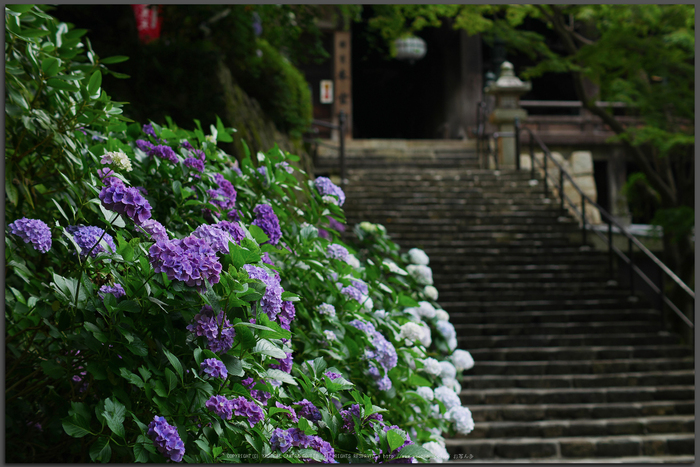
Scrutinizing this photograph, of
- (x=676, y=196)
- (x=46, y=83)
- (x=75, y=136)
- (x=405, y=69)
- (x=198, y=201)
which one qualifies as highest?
(x=405, y=69)

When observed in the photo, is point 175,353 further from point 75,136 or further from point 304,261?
point 75,136

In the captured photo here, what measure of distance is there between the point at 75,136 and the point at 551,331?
617 cm

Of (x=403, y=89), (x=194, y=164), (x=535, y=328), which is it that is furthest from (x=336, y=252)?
(x=403, y=89)

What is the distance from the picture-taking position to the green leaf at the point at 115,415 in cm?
121

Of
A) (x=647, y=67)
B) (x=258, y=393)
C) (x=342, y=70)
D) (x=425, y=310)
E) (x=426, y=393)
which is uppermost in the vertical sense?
(x=342, y=70)

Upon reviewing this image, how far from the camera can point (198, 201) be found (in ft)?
5.49

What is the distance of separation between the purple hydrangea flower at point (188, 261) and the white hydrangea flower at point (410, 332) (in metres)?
1.22

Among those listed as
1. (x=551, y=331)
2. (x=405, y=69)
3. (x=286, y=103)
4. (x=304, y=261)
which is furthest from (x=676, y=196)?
(x=405, y=69)

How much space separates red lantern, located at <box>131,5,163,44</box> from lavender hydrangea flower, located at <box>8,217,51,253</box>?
18.0ft

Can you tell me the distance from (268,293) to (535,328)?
6.20m

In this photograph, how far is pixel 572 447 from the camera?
5.08 meters

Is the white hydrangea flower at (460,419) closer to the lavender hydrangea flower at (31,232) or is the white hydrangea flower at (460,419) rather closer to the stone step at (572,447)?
the lavender hydrangea flower at (31,232)

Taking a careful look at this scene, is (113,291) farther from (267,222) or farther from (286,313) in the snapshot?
(267,222)

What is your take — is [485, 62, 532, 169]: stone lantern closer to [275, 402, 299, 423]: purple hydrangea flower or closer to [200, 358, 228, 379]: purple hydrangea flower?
[275, 402, 299, 423]: purple hydrangea flower
